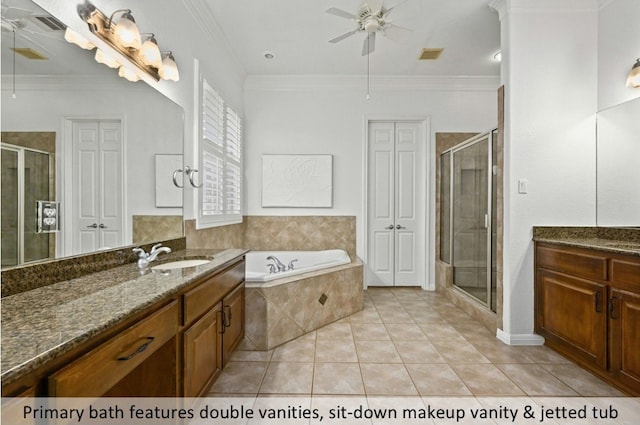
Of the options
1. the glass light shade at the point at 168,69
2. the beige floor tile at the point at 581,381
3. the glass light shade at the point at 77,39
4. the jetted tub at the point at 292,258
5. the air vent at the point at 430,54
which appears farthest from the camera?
the jetted tub at the point at 292,258

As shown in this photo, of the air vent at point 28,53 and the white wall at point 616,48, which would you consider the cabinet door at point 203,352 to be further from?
the white wall at point 616,48

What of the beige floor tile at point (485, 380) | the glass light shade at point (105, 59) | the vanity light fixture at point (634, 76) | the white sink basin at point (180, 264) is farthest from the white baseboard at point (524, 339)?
the glass light shade at point (105, 59)

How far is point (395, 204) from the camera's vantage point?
15.2ft

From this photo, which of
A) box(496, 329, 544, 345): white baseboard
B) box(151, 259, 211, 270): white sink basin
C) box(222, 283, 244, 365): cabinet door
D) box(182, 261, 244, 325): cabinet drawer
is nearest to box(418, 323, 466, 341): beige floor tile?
box(496, 329, 544, 345): white baseboard

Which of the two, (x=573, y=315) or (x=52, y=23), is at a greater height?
(x=52, y=23)

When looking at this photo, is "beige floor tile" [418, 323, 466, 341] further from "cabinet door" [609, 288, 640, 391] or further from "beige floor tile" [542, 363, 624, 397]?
"cabinet door" [609, 288, 640, 391]

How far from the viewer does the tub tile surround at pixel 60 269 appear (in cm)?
121

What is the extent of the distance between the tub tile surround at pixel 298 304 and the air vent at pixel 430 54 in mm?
2505

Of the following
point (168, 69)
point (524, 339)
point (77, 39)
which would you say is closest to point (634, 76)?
point (524, 339)

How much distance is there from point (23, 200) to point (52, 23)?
0.78 metres

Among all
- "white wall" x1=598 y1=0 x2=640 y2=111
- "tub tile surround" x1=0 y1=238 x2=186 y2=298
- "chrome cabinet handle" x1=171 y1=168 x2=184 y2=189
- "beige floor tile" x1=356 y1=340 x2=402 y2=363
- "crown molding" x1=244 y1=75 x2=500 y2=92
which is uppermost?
"crown molding" x1=244 y1=75 x2=500 y2=92

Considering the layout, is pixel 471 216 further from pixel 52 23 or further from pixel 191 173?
pixel 52 23

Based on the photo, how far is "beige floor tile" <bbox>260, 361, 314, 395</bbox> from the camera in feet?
6.65

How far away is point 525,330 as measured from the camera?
8.91 ft
